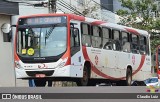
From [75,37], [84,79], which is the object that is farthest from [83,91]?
[84,79]

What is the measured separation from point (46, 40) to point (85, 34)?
1.81 metres

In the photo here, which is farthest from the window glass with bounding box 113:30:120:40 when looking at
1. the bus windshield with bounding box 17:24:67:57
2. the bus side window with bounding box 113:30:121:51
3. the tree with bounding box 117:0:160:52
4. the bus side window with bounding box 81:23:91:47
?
the tree with bounding box 117:0:160:52

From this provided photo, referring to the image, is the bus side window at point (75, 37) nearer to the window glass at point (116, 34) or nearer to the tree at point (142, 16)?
the window glass at point (116, 34)

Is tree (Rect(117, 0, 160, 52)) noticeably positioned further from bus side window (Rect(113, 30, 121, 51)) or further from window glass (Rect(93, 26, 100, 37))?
window glass (Rect(93, 26, 100, 37))

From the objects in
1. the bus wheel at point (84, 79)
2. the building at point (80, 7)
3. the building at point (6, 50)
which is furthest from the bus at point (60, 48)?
the building at point (80, 7)

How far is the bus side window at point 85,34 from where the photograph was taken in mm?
16550

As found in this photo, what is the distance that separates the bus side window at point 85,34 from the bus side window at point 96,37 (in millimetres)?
311

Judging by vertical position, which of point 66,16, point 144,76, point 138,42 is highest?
point 66,16

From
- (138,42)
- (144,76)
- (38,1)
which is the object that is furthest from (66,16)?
(38,1)

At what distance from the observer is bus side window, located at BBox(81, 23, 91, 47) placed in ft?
54.3

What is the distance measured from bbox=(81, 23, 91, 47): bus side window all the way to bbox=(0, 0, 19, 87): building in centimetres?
874

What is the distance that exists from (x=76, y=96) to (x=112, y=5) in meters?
50.8

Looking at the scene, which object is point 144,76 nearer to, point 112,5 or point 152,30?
point 152,30

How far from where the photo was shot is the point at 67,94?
3.93 meters
